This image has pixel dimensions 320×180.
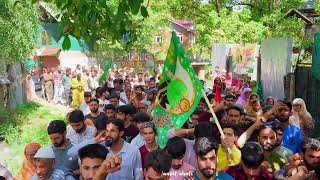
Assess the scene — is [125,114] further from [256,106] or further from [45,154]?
[45,154]

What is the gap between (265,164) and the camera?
425 cm

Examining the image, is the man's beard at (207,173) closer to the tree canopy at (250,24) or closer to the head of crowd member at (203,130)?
the head of crowd member at (203,130)

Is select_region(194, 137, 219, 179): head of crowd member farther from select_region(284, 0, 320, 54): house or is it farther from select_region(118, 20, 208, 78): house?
select_region(118, 20, 208, 78): house

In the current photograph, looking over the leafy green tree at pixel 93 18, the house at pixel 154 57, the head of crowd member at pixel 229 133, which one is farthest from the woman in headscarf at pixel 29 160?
the house at pixel 154 57

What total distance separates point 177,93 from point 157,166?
3.95ft

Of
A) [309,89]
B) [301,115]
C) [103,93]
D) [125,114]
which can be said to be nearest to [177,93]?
[125,114]

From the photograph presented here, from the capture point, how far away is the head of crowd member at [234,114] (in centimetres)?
577

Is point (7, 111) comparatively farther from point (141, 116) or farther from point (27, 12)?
point (141, 116)

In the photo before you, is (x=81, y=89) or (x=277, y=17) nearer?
(x=81, y=89)

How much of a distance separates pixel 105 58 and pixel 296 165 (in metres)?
31.1

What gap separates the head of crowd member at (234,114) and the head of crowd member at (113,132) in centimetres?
154

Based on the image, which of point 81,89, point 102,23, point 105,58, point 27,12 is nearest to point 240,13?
point 81,89

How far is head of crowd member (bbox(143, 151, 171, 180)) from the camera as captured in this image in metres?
3.84

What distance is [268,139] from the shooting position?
4625mm
